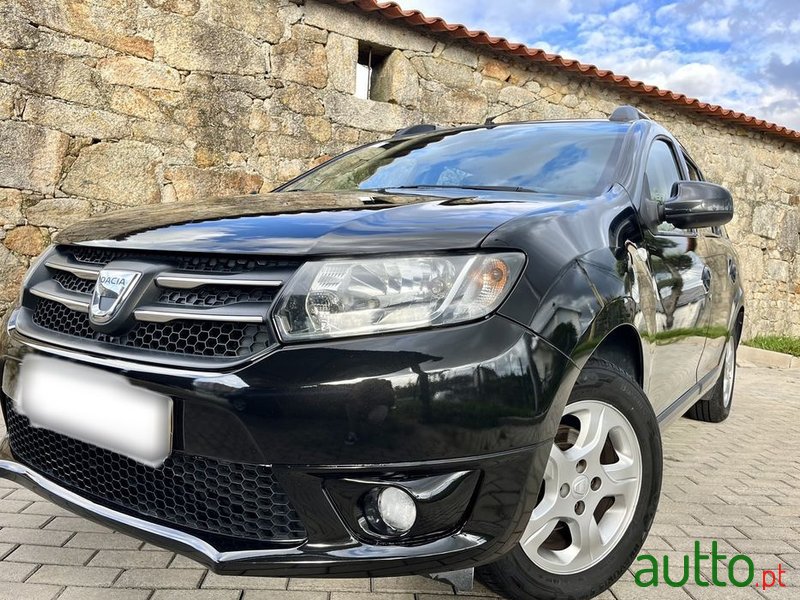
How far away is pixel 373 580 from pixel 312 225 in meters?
1.09

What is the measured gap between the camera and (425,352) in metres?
1.42

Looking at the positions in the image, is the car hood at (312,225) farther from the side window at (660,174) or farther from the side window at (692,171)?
the side window at (692,171)

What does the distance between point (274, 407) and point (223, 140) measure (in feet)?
15.0

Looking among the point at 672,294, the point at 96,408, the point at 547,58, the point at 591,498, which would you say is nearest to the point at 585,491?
the point at 591,498

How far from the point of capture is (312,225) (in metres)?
1.65

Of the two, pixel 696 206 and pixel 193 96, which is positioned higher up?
pixel 193 96

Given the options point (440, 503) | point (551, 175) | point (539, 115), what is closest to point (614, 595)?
point (440, 503)

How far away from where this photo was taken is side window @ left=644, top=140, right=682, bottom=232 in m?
2.62

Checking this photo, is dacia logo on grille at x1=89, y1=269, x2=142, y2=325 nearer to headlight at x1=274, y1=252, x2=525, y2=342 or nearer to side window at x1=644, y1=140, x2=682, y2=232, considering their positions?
headlight at x1=274, y1=252, x2=525, y2=342

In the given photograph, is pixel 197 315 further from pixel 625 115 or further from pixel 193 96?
pixel 193 96

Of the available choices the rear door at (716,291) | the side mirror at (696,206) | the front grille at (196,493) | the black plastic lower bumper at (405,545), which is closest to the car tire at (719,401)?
the rear door at (716,291)

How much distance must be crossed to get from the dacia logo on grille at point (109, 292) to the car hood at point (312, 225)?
95 mm

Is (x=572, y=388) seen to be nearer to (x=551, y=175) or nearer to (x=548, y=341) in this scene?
(x=548, y=341)

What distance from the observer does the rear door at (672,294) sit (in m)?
2.36
